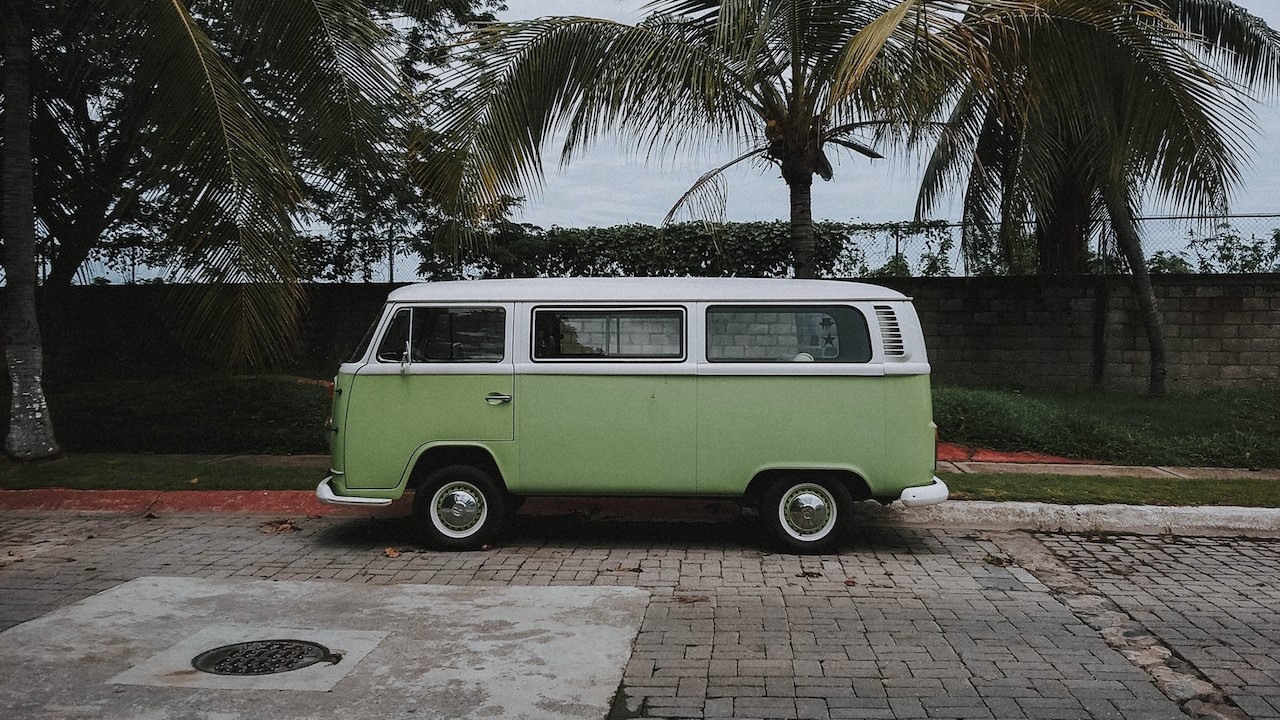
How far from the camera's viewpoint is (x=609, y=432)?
7012 millimetres

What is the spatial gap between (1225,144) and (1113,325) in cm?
665

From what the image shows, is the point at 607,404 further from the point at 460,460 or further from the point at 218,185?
the point at 218,185

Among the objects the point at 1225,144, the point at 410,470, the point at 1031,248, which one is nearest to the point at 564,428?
the point at 410,470

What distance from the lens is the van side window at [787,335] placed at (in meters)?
6.96

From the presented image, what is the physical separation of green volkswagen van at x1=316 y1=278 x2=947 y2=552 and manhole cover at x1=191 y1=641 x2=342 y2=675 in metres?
2.21

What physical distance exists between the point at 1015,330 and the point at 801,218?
629 centimetres

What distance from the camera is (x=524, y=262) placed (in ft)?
49.2

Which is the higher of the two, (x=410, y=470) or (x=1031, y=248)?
(x=1031, y=248)

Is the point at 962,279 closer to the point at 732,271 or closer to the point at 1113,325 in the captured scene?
the point at 1113,325

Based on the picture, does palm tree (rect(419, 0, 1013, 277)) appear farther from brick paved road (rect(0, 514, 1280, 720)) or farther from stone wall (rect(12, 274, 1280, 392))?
stone wall (rect(12, 274, 1280, 392))

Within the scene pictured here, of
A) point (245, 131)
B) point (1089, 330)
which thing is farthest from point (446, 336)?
point (1089, 330)

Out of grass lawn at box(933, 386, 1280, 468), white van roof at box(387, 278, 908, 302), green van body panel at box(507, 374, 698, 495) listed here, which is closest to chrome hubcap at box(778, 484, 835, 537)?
green van body panel at box(507, 374, 698, 495)

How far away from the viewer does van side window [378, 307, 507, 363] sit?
279 inches

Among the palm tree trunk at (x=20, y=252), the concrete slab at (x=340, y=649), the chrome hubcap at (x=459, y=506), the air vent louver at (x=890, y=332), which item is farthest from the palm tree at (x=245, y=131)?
the air vent louver at (x=890, y=332)
